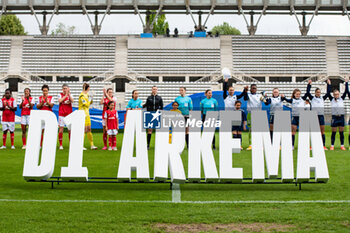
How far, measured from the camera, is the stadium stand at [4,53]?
3719 cm

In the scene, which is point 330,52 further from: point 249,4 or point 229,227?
point 229,227

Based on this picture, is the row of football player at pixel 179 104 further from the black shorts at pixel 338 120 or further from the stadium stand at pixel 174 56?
the stadium stand at pixel 174 56

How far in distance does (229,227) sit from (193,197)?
1511 millimetres

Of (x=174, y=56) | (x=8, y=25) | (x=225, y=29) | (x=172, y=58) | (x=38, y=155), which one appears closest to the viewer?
(x=38, y=155)

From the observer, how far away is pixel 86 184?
6883 millimetres

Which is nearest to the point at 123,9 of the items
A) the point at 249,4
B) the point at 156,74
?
the point at 156,74

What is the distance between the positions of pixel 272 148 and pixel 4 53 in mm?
36762

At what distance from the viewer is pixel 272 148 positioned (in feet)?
20.0

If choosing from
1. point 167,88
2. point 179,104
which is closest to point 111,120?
point 179,104

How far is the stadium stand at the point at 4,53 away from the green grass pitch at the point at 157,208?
3246 centimetres

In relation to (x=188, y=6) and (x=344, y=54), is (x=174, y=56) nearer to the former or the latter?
(x=188, y=6)

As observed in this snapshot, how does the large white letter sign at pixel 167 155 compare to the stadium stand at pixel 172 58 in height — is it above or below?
below

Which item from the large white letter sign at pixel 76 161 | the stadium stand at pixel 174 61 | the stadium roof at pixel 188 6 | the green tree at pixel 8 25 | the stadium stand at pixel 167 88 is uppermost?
the green tree at pixel 8 25

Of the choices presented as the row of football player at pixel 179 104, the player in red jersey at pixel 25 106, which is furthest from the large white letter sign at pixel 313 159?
the player in red jersey at pixel 25 106
